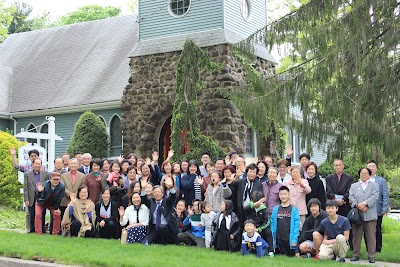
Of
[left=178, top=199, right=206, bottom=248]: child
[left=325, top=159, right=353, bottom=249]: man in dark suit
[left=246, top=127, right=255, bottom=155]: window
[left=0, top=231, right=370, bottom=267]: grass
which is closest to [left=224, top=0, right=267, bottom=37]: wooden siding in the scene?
[left=246, top=127, right=255, bottom=155]: window

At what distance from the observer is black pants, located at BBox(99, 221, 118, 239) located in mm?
11495

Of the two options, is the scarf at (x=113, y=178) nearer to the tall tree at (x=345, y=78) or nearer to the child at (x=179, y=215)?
the child at (x=179, y=215)

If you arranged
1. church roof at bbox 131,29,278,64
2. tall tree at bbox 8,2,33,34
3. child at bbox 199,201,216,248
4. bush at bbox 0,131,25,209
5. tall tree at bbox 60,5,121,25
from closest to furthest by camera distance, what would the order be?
child at bbox 199,201,216,248 < bush at bbox 0,131,25,209 < church roof at bbox 131,29,278,64 < tall tree at bbox 60,5,121,25 < tall tree at bbox 8,2,33,34

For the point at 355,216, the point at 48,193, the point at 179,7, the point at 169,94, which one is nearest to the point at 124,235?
the point at 48,193

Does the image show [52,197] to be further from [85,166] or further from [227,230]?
[227,230]

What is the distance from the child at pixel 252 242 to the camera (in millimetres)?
9367

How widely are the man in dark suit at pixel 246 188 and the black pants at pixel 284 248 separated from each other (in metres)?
0.79

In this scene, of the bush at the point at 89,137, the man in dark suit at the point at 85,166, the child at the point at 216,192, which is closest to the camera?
the child at the point at 216,192

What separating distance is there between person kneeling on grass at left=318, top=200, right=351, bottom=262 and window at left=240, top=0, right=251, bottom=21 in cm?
1185

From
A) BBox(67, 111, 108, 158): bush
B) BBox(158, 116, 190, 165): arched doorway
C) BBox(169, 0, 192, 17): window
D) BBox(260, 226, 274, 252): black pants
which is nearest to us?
BBox(260, 226, 274, 252): black pants

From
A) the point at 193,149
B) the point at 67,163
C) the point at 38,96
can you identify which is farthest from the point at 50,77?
the point at 67,163

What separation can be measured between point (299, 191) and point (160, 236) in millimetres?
2644

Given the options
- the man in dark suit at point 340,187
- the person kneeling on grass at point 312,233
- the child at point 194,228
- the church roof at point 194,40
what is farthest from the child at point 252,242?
the church roof at point 194,40

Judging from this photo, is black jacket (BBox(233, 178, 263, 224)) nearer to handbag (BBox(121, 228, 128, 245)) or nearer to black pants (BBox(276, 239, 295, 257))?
black pants (BBox(276, 239, 295, 257))
